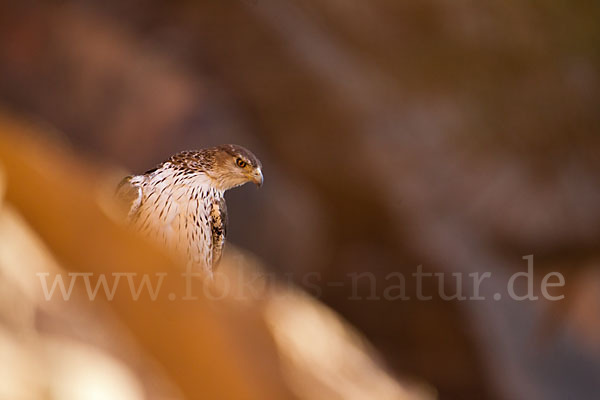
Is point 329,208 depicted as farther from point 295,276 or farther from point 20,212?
point 20,212

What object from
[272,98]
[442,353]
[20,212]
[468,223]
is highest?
[272,98]

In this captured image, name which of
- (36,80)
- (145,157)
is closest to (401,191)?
(145,157)

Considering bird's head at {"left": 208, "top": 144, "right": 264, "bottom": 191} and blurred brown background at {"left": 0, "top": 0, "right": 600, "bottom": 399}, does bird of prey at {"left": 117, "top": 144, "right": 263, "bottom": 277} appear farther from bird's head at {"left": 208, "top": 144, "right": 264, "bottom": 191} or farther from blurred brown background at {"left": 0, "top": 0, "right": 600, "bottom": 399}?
blurred brown background at {"left": 0, "top": 0, "right": 600, "bottom": 399}

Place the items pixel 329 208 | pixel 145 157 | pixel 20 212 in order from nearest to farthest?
pixel 20 212 → pixel 145 157 → pixel 329 208

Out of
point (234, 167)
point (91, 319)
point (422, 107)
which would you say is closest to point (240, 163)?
point (234, 167)

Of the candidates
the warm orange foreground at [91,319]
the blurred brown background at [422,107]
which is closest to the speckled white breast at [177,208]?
the warm orange foreground at [91,319]

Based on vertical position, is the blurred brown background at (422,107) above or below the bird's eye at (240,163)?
above

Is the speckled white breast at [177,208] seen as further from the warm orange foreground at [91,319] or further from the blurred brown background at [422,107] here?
the blurred brown background at [422,107]
